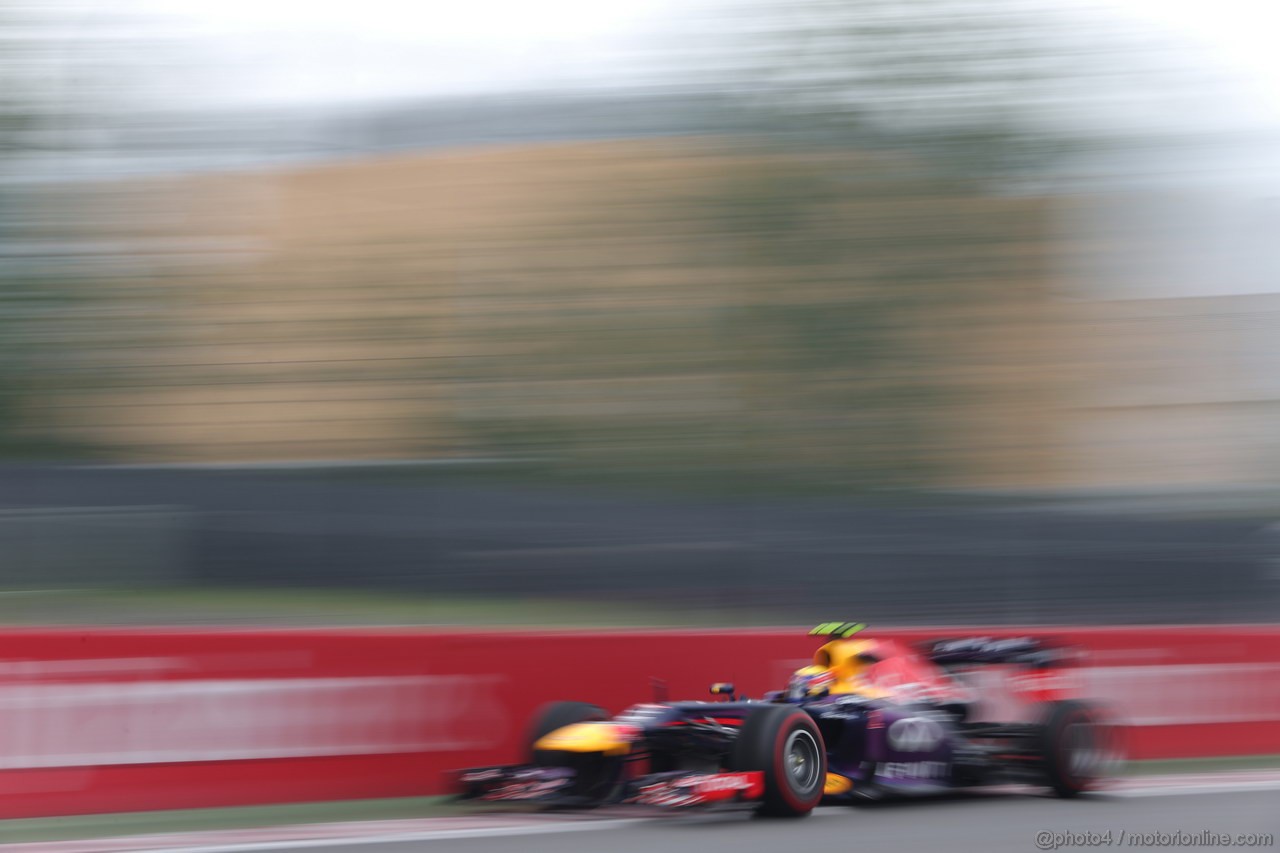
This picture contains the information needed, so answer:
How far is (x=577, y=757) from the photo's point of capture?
650 cm

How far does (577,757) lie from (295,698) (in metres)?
1.36

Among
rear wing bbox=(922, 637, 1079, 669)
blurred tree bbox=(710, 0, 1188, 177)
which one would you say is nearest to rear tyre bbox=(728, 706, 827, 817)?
rear wing bbox=(922, 637, 1079, 669)

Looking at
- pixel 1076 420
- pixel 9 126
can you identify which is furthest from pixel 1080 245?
pixel 9 126

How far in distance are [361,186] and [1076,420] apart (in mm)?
7442

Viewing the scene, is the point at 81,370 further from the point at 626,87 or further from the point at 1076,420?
the point at 1076,420

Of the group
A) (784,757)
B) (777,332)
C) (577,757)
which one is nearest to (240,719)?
(577,757)

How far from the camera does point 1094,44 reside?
619 inches

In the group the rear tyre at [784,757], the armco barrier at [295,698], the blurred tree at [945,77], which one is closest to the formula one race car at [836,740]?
the rear tyre at [784,757]

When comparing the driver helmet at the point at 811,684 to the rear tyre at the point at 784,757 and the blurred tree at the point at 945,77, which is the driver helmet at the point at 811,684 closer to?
the rear tyre at the point at 784,757

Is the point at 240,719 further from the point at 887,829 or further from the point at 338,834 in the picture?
the point at 887,829

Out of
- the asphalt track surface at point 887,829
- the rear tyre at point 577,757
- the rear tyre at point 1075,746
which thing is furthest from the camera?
the rear tyre at point 1075,746

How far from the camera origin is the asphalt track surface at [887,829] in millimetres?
5348

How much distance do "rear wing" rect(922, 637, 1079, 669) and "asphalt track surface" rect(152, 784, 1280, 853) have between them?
2.76 feet

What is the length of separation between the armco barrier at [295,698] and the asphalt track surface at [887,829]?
2.72 feet
